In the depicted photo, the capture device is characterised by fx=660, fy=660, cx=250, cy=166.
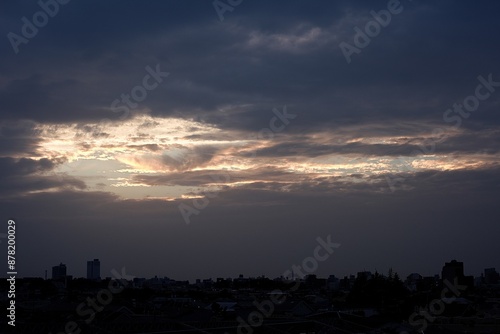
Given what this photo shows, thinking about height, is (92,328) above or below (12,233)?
below

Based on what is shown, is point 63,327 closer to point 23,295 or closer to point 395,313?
point 395,313

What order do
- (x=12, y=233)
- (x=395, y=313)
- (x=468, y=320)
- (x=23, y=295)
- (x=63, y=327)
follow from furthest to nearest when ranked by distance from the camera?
1. (x=23, y=295)
2. (x=395, y=313)
3. (x=468, y=320)
4. (x=63, y=327)
5. (x=12, y=233)

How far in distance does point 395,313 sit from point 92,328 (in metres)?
27.5


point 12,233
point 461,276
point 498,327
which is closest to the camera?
point 12,233

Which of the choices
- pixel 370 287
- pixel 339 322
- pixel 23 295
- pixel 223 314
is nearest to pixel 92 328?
pixel 339 322

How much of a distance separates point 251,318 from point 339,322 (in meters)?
4.13

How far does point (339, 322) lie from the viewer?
97.9 ft

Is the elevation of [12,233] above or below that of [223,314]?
above

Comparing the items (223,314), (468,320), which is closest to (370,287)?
(468,320)

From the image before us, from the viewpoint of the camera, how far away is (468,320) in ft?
119

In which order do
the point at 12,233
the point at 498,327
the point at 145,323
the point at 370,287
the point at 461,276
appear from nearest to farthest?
the point at 12,233, the point at 145,323, the point at 498,327, the point at 370,287, the point at 461,276

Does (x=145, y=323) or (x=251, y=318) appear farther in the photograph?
(x=251, y=318)

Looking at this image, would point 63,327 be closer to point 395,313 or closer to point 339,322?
point 339,322

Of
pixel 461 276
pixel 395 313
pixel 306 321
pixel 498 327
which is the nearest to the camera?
pixel 306 321
